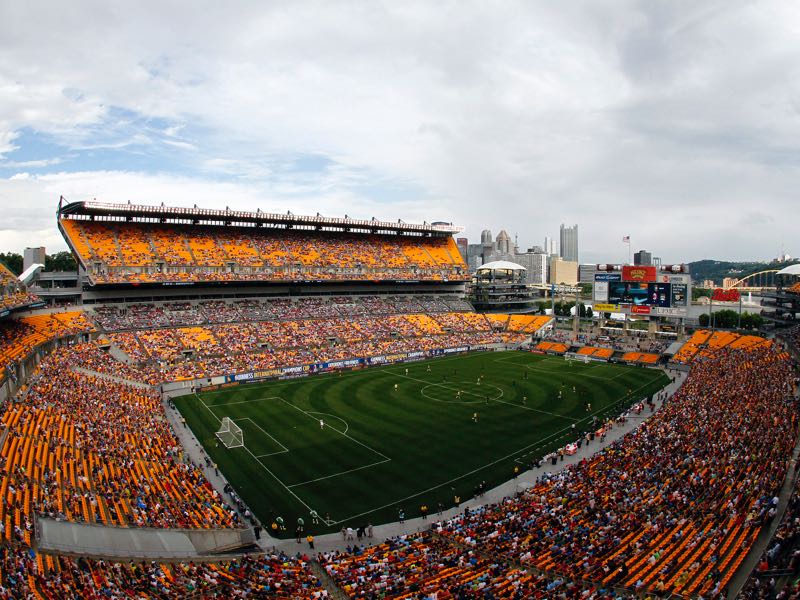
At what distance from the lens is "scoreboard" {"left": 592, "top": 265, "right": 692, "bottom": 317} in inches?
2660

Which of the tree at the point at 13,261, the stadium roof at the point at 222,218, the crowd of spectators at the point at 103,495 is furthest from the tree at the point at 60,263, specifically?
the crowd of spectators at the point at 103,495

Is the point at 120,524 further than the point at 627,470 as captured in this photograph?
No

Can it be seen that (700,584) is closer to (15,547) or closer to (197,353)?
(15,547)

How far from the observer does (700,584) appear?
55.9 ft

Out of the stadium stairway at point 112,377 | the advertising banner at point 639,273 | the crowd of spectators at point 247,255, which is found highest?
the crowd of spectators at point 247,255

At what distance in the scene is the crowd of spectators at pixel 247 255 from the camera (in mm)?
66375

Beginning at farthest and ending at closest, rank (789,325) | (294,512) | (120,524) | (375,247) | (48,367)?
1. (375,247)
2. (789,325)
3. (48,367)
4. (294,512)
5. (120,524)

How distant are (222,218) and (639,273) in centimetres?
5692

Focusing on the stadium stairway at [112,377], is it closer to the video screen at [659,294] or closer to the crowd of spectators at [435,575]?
the crowd of spectators at [435,575]

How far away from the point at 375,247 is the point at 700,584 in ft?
252

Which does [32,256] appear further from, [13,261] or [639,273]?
[639,273]

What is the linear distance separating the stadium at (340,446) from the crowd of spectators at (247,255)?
0.42 m

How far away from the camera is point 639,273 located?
229 feet

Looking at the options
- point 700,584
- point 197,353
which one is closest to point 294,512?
point 700,584
